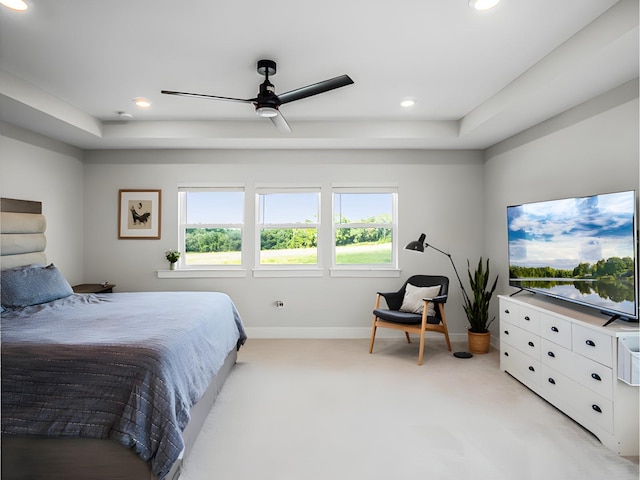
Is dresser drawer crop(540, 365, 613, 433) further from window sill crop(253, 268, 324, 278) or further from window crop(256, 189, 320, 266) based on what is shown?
window crop(256, 189, 320, 266)

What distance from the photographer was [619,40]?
214 centimetres

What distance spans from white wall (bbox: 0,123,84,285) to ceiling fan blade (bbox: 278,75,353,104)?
9.59ft

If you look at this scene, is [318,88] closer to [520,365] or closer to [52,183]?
[520,365]

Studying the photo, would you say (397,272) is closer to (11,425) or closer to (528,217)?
(528,217)

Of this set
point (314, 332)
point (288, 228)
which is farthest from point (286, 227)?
point (314, 332)

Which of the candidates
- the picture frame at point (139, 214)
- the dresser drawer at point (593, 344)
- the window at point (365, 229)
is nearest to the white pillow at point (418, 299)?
the window at point (365, 229)

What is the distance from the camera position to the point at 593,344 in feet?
8.13

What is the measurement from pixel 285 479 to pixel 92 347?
1.25m

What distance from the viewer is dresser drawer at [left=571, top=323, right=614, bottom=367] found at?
7.71ft

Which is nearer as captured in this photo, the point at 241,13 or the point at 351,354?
the point at 241,13

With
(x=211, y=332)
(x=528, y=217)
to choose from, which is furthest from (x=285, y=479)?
(x=528, y=217)

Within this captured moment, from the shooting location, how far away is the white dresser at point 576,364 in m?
2.29

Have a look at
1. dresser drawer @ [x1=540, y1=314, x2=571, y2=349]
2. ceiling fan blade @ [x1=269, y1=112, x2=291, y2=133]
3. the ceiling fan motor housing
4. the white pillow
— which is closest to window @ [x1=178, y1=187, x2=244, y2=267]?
ceiling fan blade @ [x1=269, y1=112, x2=291, y2=133]

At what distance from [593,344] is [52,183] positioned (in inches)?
210
